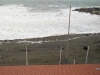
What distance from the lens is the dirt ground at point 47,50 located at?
15.7 metres

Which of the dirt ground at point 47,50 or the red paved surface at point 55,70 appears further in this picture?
the dirt ground at point 47,50

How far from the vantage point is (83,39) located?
2234cm

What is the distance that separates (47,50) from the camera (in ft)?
59.7

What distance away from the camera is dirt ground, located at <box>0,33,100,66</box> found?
619 inches

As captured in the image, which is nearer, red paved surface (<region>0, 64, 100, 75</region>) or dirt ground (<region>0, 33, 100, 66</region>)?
red paved surface (<region>0, 64, 100, 75</region>)

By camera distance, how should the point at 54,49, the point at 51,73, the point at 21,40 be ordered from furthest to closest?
the point at 21,40 → the point at 54,49 → the point at 51,73

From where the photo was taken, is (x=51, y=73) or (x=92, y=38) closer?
(x=51, y=73)

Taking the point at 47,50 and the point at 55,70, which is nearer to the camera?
the point at 55,70

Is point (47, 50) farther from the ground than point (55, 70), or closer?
farther from the ground

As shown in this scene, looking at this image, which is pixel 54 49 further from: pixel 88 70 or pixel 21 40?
pixel 88 70

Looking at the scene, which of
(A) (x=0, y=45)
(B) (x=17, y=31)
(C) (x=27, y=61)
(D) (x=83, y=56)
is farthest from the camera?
(B) (x=17, y=31)

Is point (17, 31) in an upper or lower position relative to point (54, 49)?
upper

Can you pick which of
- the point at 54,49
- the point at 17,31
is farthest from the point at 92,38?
the point at 17,31

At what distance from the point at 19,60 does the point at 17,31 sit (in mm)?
10984
